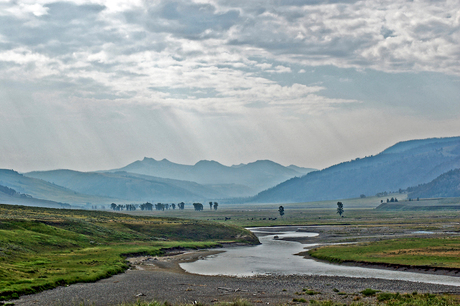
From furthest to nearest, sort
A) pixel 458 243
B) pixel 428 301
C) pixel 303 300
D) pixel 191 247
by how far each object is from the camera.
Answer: pixel 191 247 < pixel 458 243 < pixel 303 300 < pixel 428 301

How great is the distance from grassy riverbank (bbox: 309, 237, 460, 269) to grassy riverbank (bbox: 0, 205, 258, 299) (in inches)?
1512

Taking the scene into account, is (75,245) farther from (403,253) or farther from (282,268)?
(403,253)

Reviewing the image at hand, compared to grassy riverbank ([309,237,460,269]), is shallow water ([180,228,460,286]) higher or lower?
lower

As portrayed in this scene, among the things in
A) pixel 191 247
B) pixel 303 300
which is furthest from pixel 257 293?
pixel 191 247

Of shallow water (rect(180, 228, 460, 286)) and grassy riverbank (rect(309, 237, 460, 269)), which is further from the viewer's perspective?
grassy riverbank (rect(309, 237, 460, 269))

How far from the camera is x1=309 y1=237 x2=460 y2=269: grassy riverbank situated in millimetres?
62000

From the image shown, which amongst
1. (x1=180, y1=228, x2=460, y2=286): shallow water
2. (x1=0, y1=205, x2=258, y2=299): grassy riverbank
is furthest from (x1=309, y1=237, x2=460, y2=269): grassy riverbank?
(x1=0, y1=205, x2=258, y2=299): grassy riverbank

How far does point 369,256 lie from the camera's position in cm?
7225

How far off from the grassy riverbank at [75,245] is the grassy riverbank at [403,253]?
126 feet

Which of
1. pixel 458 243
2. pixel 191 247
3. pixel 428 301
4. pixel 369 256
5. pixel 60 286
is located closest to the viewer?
pixel 428 301

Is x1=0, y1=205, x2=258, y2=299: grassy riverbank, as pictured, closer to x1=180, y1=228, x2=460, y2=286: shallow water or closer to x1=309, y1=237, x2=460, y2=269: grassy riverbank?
x1=180, y1=228, x2=460, y2=286: shallow water

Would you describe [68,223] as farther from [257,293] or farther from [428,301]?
[428,301]

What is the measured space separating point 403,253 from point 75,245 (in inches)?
2537

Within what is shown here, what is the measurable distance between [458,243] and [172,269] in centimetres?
5574
